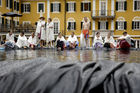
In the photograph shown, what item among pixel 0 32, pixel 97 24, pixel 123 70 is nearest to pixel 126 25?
pixel 97 24

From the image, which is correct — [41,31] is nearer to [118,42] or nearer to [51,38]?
[51,38]

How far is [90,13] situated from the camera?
1460 inches

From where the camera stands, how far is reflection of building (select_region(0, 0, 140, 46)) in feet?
119

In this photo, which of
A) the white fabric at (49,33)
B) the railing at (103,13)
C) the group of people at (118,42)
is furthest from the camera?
the railing at (103,13)

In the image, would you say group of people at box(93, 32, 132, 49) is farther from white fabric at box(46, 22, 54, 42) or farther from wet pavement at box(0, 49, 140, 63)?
wet pavement at box(0, 49, 140, 63)

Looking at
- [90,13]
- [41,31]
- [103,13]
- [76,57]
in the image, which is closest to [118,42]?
[41,31]

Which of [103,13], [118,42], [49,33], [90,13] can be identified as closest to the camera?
[118,42]

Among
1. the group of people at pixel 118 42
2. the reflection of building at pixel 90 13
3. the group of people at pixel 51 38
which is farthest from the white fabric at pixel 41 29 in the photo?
the reflection of building at pixel 90 13

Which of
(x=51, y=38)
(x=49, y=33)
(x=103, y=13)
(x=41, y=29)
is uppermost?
(x=103, y=13)

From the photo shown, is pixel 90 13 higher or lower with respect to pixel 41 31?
higher

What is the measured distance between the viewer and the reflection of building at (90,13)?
36.3 m

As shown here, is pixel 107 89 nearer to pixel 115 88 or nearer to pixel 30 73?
pixel 115 88

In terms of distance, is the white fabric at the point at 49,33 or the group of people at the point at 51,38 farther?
the white fabric at the point at 49,33

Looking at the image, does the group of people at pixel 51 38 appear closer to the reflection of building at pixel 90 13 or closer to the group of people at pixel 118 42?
the group of people at pixel 118 42
